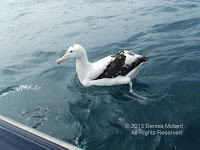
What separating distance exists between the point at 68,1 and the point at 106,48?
1433 cm

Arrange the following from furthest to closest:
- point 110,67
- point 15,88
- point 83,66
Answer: point 15,88
point 83,66
point 110,67

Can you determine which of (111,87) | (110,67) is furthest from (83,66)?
(111,87)

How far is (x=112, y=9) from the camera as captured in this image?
15.1 meters

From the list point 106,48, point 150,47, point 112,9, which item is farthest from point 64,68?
point 112,9

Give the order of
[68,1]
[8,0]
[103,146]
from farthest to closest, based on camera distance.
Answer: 1. [8,0]
2. [68,1]
3. [103,146]

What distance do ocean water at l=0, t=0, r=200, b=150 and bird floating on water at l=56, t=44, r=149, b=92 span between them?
290 mm

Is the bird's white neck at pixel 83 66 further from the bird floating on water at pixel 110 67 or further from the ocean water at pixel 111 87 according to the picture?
the ocean water at pixel 111 87

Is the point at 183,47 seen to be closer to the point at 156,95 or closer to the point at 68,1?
the point at 156,95

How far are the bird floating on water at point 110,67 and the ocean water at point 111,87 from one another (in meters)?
0.29

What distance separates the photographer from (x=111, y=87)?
18.9 feet

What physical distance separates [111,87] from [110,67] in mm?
653

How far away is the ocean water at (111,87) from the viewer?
3.90 metres

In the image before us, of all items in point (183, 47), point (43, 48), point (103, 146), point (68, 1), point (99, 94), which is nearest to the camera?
point (103, 146)

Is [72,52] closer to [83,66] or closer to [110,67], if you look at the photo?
[83,66]
